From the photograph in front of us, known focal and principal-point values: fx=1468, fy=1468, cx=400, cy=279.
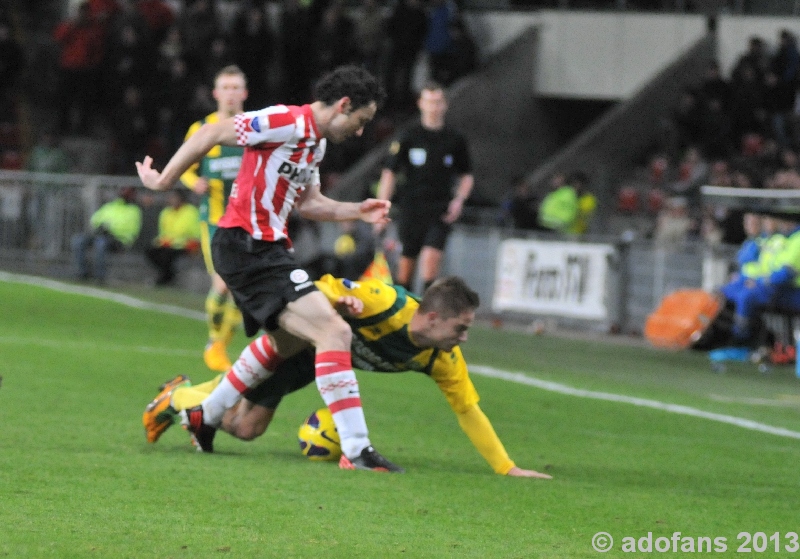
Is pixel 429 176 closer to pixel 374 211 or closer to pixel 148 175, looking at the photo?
pixel 374 211

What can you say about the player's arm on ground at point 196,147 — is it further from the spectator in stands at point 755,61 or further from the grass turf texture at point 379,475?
the spectator in stands at point 755,61

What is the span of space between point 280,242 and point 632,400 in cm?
473

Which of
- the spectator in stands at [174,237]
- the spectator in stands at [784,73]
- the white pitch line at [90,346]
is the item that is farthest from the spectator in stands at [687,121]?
the white pitch line at [90,346]

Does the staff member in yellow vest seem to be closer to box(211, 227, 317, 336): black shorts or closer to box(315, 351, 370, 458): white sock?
box(211, 227, 317, 336): black shorts

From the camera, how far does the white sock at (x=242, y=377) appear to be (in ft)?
23.2

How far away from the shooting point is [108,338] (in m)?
13.1

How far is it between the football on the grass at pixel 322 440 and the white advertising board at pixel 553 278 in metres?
10.9

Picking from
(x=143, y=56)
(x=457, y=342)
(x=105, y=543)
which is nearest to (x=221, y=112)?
(x=457, y=342)

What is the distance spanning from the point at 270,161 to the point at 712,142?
16.4 meters

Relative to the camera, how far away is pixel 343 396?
22.2 feet

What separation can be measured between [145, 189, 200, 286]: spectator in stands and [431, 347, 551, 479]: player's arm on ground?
49.6 feet

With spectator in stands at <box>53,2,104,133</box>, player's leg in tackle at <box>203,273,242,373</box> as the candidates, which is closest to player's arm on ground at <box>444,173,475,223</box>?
player's leg in tackle at <box>203,273,242,373</box>

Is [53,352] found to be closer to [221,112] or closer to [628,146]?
[221,112]

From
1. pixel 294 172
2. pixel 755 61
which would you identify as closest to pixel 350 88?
pixel 294 172
